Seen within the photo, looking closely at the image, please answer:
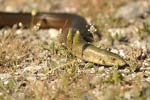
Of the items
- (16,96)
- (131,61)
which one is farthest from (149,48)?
(16,96)

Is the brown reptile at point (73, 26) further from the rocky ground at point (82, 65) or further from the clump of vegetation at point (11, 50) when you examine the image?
the clump of vegetation at point (11, 50)

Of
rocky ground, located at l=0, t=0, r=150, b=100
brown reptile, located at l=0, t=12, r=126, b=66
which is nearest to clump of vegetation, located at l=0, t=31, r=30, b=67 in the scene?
rocky ground, located at l=0, t=0, r=150, b=100

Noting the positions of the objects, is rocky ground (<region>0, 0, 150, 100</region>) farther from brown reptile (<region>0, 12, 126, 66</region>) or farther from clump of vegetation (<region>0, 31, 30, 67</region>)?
brown reptile (<region>0, 12, 126, 66</region>)

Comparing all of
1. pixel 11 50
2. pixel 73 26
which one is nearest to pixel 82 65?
pixel 11 50

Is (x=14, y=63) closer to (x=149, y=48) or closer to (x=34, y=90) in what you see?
(x=34, y=90)

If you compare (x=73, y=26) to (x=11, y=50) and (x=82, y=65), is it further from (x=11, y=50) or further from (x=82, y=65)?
(x=82, y=65)

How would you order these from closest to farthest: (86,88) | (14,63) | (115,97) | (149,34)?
(115,97) → (86,88) → (14,63) → (149,34)
